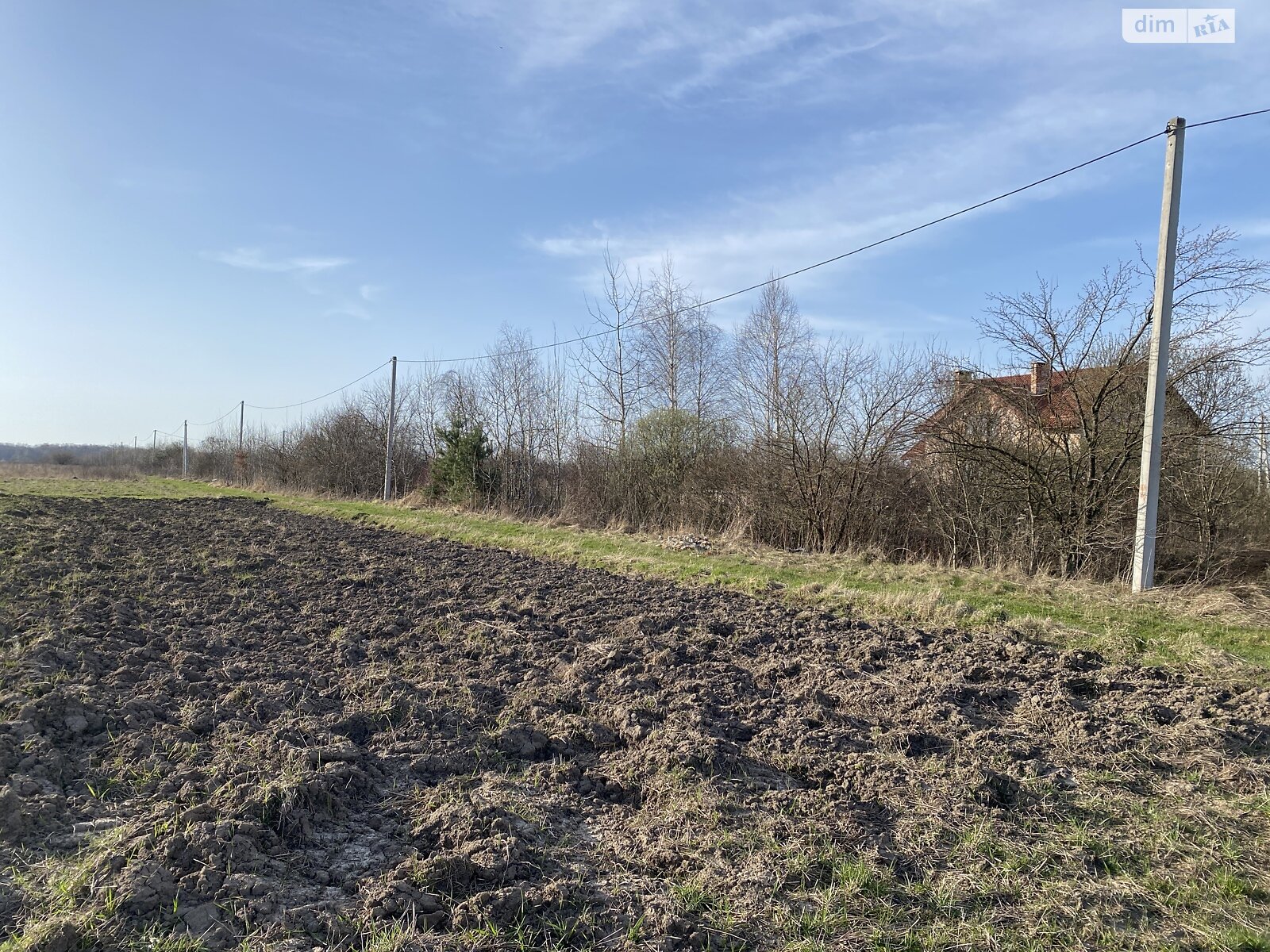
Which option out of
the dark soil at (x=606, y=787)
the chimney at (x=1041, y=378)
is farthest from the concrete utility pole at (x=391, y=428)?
the chimney at (x=1041, y=378)

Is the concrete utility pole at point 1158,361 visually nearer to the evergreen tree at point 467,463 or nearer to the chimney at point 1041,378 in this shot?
the chimney at point 1041,378

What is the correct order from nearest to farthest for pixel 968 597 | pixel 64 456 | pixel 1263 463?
pixel 968 597 → pixel 1263 463 → pixel 64 456

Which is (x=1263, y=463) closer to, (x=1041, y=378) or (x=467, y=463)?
(x=1041, y=378)

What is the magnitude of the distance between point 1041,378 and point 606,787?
35.5ft

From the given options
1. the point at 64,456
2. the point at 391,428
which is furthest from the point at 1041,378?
the point at 64,456

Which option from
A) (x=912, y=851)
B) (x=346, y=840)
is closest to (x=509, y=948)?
(x=346, y=840)

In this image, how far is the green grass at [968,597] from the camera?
21.2 ft

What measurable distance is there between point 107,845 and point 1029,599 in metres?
8.76

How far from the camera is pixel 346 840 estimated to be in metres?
3.33

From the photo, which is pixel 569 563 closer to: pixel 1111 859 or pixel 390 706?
pixel 390 706

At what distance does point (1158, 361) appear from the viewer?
8570mm

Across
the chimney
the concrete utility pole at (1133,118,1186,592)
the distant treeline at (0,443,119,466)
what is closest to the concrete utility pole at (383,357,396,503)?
the chimney

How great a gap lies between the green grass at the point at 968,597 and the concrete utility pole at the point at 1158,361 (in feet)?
1.73

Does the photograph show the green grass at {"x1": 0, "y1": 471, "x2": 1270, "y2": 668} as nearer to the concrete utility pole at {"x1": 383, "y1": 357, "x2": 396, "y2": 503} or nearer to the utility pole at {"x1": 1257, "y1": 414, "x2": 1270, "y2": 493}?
the utility pole at {"x1": 1257, "y1": 414, "x2": 1270, "y2": 493}
